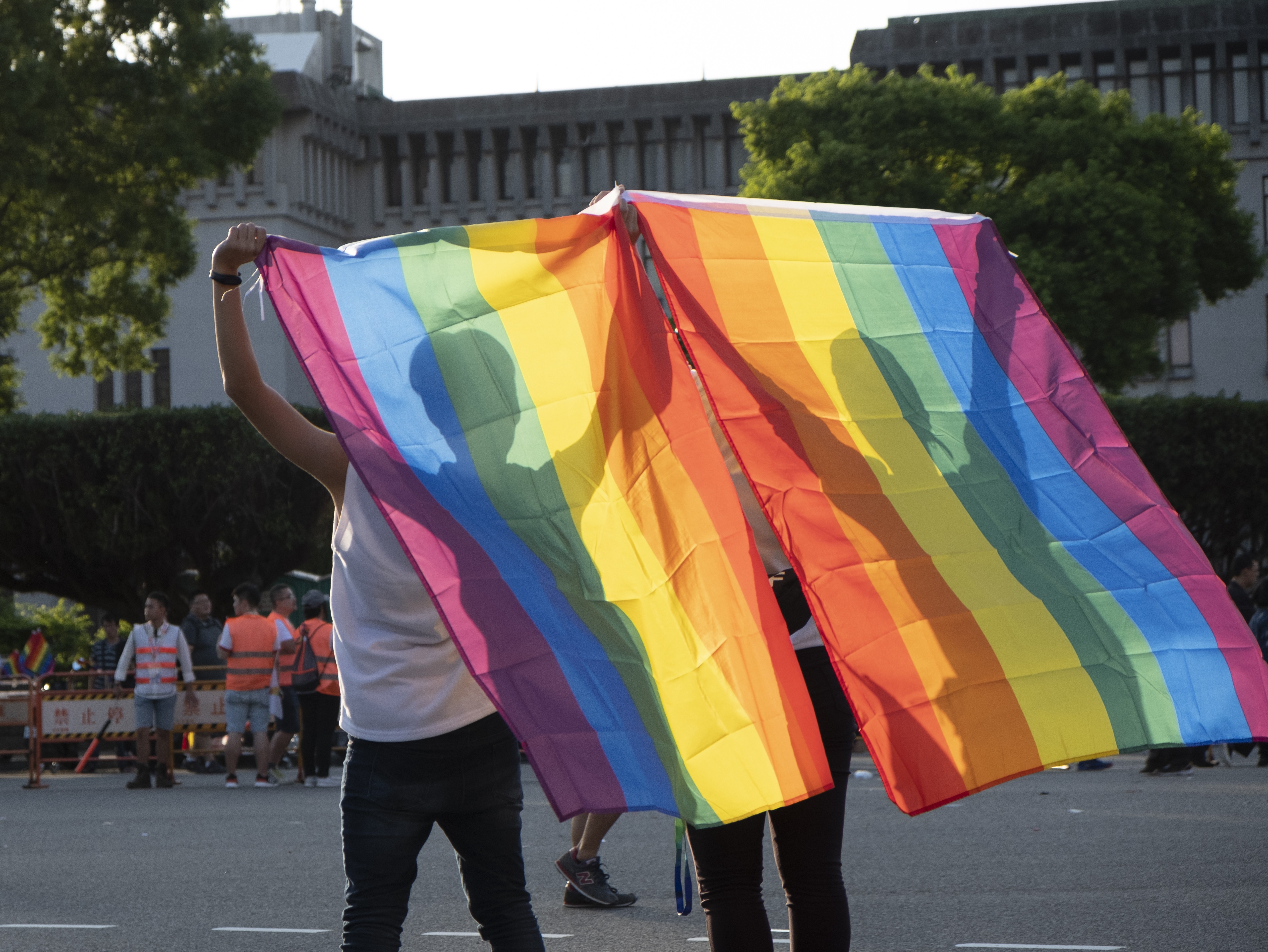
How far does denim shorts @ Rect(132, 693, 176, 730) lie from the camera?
49.5ft

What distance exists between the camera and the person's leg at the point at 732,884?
355cm

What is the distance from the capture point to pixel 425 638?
3.32 metres

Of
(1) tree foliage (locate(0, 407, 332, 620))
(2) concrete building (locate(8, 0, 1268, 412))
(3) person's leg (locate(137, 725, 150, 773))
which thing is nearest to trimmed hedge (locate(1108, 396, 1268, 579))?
(1) tree foliage (locate(0, 407, 332, 620))

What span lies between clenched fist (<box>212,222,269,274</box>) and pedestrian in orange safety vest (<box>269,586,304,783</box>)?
483 inches

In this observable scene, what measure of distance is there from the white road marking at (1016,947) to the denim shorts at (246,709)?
10.5 metres

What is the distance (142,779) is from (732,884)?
42.1 feet

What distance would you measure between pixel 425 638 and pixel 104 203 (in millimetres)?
25900

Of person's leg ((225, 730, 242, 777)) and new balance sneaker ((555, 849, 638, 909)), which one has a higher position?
new balance sneaker ((555, 849, 638, 909))

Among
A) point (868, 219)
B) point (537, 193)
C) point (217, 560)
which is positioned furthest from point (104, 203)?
point (537, 193)

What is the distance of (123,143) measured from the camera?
27.3 meters

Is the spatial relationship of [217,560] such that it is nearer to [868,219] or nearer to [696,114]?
[868,219]

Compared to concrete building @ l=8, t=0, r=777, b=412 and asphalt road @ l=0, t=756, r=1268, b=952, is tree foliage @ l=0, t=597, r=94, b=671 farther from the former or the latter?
concrete building @ l=8, t=0, r=777, b=412

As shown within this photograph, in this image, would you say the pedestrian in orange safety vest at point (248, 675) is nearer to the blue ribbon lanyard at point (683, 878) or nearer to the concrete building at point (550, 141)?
the blue ribbon lanyard at point (683, 878)

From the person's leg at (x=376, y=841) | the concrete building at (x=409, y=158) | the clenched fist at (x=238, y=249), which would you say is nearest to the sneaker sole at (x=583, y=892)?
the person's leg at (x=376, y=841)
